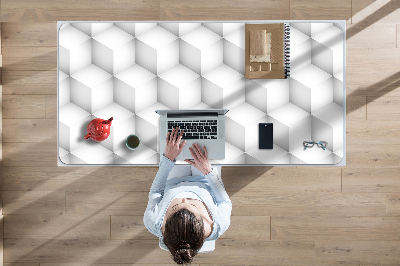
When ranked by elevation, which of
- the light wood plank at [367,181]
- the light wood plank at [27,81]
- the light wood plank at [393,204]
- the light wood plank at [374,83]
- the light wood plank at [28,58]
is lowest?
the light wood plank at [393,204]

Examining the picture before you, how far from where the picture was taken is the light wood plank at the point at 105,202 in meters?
1.76

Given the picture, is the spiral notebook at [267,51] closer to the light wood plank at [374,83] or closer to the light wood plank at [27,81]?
the light wood plank at [374,83]

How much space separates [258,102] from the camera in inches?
64.3

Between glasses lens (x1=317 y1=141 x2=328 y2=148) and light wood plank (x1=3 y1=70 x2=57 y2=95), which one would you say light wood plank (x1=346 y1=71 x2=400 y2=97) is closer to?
glasses lens (x1=317 y1=141 x2=328 y2=148)

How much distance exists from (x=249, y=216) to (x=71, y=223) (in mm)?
1254

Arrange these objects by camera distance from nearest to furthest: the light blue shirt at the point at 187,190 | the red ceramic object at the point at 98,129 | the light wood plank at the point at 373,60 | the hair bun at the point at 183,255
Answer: the hair bun at the point at 183,255
the light blue shirt at the point at 187,190
the red ceramic object at the point at 98,129
the light wood plank at the point at 373,60

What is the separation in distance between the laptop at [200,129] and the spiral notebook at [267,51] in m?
0.37

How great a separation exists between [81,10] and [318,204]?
7.05 ft

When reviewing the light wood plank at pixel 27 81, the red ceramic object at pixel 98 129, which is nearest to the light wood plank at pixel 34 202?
the red ceramic object at pixel 98 129

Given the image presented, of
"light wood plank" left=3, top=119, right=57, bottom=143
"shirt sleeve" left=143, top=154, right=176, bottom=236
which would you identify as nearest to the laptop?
"shirt sleeve" left=143, top=154, right=176, bottom=236

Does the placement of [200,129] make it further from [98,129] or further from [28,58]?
[28,58]

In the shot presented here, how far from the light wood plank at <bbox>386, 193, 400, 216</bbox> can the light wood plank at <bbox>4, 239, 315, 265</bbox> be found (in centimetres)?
59

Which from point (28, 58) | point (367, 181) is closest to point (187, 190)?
point (367, 181)

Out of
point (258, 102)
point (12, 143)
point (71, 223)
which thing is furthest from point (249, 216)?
point (12, 143)
